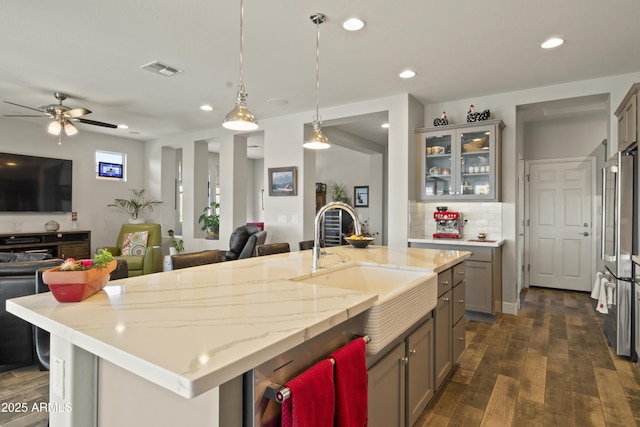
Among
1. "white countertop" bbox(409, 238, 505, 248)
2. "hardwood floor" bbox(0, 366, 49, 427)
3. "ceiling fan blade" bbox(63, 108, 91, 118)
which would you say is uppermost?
"ceiling fan blade" bbox(63, 108, 91, 118)

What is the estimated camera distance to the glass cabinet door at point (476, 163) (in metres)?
4.21

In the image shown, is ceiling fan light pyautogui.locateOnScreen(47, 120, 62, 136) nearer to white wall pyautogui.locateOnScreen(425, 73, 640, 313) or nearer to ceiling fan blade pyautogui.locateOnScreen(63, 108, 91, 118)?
ceiling fan blade pyautogui.locateOnScreen(63, 108, 91, 118)

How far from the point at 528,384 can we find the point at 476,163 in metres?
2.59

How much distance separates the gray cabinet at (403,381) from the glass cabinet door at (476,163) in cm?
267

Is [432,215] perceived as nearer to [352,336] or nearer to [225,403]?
[352,336]

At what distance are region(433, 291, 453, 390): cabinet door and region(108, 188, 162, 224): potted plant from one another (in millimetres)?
6377

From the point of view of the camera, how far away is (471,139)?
14.3 ft

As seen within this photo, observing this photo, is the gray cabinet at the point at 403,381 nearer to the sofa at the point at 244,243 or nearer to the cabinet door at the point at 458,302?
the cabinet door at the point at 458,302

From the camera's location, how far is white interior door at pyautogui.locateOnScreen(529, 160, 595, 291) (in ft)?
17.9

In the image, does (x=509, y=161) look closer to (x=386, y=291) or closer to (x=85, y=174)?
(x=386, y=291)

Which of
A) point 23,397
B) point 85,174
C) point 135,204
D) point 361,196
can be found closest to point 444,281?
point 23,397

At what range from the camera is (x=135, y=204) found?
7.14 meters

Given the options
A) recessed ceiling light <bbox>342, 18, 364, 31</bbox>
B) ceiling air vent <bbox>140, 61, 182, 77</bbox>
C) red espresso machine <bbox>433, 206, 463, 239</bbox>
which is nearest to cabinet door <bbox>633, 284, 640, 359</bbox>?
red espresso machine <bbox>433, 206, 463, 239</bbox>

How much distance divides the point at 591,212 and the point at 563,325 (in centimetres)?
239
